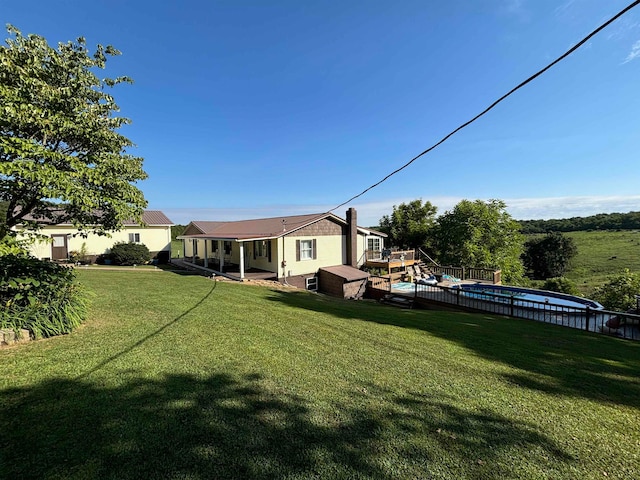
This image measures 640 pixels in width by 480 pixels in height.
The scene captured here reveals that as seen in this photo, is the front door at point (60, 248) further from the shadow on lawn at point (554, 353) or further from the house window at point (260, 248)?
the shadow on lawn at point (554, 353)

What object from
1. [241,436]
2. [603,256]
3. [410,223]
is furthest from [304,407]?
[603,256]

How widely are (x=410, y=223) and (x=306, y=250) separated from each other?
1502cm

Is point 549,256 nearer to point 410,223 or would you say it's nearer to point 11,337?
point 410,223

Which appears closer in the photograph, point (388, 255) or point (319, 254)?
point (319, 254)

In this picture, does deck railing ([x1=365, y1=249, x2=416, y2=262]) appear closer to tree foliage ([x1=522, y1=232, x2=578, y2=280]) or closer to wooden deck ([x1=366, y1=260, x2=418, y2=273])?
wooden deck ([x1=366, y1=260, x2=418, y2=273])

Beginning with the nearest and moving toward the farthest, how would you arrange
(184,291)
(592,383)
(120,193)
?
(592,383)
(120,193)
(184,291)

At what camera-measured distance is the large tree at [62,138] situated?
4.17m

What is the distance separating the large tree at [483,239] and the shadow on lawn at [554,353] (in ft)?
50.0

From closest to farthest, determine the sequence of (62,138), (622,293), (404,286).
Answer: (62,138), (622,293), (404,286)

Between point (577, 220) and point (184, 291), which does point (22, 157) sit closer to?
point (184, 291)

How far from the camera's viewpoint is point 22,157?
4.08 metres

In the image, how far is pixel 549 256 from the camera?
3619 centimetres

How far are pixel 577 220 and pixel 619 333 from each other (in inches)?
2833

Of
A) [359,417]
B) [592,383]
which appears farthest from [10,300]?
[592,383]
